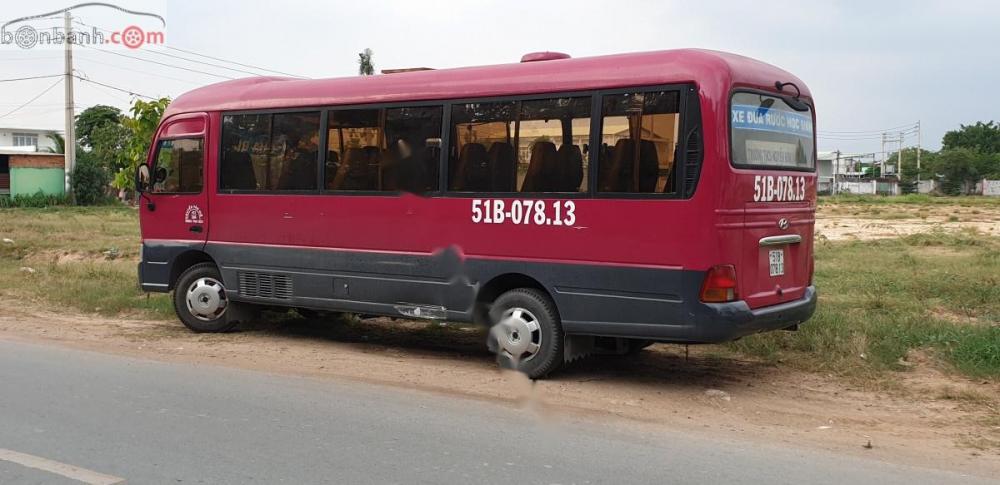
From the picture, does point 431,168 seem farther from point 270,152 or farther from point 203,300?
point 203,300

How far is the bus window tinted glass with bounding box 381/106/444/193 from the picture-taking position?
318 inches

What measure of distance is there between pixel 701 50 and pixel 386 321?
555 centimetres

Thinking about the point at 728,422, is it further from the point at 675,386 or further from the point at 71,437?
the point at 71,437

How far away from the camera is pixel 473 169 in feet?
25.7

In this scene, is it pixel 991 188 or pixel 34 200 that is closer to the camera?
pixel 34 200

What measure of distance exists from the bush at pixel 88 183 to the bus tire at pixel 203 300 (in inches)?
1558

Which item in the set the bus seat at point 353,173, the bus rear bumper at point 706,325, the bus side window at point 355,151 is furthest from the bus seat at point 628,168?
the bus seat at point 353,173

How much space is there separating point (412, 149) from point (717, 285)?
3.10 m

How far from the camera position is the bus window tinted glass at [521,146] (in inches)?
287

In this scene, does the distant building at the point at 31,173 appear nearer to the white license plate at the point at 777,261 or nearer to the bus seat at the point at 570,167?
the bus seat at the point at 570,167

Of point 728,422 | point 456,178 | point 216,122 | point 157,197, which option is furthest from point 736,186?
point 157,197

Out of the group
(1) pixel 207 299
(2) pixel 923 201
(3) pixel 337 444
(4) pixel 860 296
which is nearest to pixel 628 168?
(3) pixel 337 444

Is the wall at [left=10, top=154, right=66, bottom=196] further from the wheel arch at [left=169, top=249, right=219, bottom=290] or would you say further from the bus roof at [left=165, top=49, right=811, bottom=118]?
the bus roof at [left=165, top=49, right=811, bottom=118]

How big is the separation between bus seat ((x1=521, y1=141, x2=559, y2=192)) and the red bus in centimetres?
2
